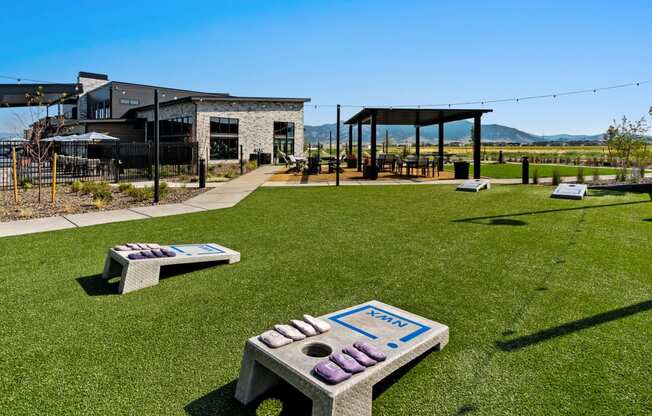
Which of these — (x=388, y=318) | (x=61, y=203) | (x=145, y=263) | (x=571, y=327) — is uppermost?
(x=61, y=203)

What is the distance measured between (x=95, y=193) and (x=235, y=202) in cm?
418

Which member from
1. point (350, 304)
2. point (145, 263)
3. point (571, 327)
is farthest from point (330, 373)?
point (145, 263)

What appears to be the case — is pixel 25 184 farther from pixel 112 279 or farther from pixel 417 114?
pixel 417 114

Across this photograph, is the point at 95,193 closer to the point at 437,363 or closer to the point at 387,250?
the point at 387,250

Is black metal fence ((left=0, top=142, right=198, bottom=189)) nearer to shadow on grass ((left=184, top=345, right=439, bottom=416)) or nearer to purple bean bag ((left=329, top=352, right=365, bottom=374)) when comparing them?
shadow on grass ((left=184, top=345, right=439, bottom=416))

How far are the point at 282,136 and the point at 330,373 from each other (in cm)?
3420

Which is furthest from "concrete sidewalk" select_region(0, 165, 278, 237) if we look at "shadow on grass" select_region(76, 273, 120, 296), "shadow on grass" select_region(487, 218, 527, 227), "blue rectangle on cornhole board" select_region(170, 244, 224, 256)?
"shadow on grass" select_region(487, 218, 527, 227)

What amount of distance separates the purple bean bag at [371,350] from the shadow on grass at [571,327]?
3.99ft

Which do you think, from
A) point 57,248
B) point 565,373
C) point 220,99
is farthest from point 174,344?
point 220,99

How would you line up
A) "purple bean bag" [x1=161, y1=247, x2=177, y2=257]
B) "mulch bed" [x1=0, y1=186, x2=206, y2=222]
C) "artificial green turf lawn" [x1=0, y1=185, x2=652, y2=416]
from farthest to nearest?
"mulch bed" [x1=0, y1=186, x2=206, y2=222] → "purple bean bag" [x1=161, y1=247, x2=177, y2=257] → "artificial green turf lawn" [x1=0, y1=185, x2=652, y2=416]

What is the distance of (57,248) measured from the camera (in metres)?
6.68

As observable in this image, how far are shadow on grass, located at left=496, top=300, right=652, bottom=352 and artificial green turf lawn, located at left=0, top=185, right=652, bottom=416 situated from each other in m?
0.02

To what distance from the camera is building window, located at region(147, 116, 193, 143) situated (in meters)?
32.6

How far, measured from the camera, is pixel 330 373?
7.71ft
